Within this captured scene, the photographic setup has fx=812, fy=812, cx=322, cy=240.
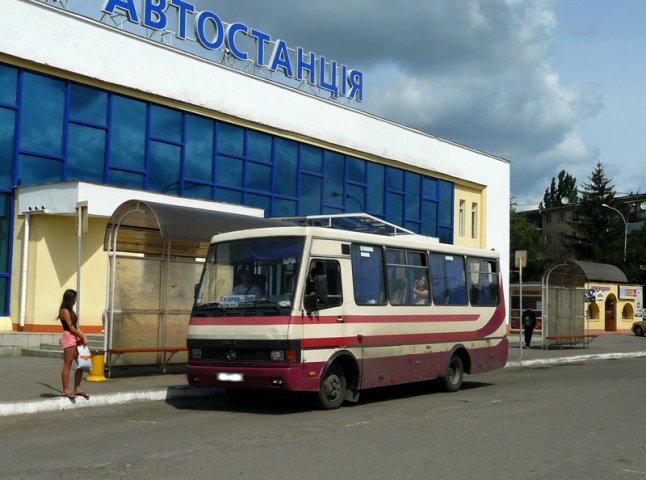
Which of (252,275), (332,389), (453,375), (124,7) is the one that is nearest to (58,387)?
(252,275)

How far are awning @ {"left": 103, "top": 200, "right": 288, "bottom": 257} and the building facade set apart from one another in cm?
97

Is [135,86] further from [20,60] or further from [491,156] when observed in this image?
[491,156]

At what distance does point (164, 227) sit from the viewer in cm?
1530

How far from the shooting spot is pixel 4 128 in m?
22.6

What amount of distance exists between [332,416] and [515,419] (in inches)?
104

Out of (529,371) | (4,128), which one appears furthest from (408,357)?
(4,128)

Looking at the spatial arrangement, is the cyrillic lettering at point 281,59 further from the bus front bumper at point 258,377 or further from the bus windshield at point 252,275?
the bus front bumper at point 258,377

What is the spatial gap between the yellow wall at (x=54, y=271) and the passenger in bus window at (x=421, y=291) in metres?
12.2

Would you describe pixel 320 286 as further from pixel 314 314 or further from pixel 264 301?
pixel 264 301

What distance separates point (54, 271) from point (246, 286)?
12.4m

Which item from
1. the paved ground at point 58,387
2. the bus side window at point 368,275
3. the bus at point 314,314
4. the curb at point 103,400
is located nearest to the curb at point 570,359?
the bus at point 314,314

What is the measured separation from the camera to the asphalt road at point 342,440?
7891 millimetres

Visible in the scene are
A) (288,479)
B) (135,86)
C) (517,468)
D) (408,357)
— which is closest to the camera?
(288,479)

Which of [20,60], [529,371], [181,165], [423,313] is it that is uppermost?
[20,60]
